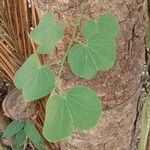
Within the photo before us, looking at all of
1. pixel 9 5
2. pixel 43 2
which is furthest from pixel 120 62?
pixel 9 5

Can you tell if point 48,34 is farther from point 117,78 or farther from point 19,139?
point 19,139

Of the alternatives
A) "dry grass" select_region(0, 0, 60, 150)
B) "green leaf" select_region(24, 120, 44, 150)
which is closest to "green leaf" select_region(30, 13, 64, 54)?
"dry grass" select_region(0, 0, 60, 150)

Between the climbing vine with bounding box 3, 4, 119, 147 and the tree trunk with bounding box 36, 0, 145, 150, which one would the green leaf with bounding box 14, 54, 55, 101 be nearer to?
the climbing vine with bounding box 3, 4, 119, 147

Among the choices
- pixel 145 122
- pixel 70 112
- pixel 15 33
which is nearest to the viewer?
pixel 70 112

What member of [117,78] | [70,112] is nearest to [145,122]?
[117,78]

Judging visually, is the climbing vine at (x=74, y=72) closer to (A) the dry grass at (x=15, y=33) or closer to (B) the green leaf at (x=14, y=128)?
(A) the dry grass at (x=15, y=33)

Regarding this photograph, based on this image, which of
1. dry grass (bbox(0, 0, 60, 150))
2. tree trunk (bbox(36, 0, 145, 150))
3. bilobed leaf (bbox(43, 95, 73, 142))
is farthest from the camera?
dry grass (bbox(0, 0, 60, 150))
